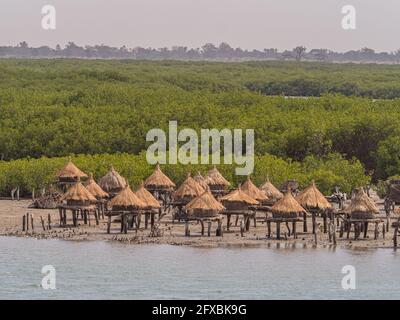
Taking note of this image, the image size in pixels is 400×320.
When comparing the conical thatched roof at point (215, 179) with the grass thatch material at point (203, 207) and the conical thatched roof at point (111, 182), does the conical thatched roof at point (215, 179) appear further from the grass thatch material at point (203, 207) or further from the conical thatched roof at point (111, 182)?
the grass thatch material at point (203, 207)

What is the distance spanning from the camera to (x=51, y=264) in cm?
5250

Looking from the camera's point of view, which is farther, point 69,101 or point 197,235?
point 69,101

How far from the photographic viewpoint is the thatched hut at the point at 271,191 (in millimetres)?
63344

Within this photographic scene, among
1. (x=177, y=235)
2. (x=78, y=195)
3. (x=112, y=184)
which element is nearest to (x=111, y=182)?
(x=112, y=184)

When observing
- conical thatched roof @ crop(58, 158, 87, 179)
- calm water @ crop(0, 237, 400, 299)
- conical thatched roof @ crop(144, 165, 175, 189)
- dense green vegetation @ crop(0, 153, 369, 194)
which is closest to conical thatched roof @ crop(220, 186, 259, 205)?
calm water @ crop(0, 237, 400, 299)

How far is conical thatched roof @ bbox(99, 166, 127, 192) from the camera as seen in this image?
2638 inches

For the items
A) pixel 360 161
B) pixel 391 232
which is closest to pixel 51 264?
pixel 391 232

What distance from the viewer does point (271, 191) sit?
6372 cm

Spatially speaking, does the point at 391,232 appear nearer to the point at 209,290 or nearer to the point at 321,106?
the point at 209,290

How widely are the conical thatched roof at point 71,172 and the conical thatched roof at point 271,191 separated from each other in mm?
10948
